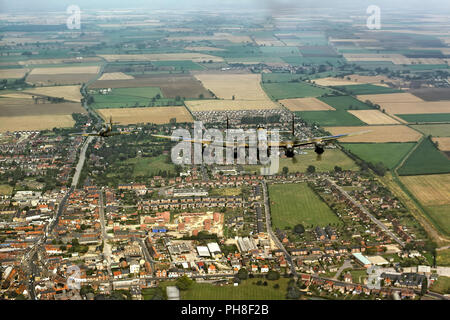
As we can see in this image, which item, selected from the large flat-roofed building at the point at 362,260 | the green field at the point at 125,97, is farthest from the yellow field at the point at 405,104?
the large flat-roofed building at the point at 362,260

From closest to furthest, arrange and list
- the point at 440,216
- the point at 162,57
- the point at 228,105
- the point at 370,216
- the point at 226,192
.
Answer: the point at 440,216
the point at 370,216
the point at 226,192
the point at 228,105
the point at 162,57

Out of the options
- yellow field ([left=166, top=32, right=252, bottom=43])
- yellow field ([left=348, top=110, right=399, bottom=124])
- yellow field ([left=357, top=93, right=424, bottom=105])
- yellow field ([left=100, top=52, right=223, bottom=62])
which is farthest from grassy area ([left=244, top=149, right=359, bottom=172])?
yellow field ([left=166, top=32, right=252, bottom=43])

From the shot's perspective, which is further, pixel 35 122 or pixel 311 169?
pixel 35 122

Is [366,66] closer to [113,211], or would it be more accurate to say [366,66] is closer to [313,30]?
[313,30]

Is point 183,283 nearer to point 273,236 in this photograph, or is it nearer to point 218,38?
point 273,236

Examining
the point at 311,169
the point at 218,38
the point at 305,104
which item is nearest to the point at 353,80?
the point at 305,104

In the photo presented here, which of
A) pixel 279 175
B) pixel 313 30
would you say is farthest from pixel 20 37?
pixel 279 175
